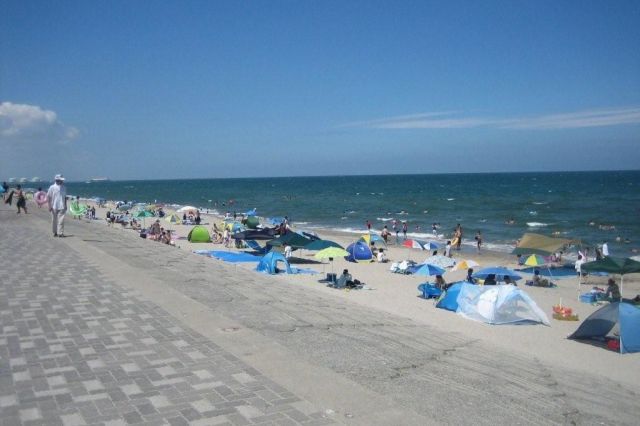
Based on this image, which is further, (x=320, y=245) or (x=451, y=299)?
(x=320, y=245)

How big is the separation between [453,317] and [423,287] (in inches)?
95.3

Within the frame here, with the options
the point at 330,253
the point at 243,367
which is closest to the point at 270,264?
the point at 330,253

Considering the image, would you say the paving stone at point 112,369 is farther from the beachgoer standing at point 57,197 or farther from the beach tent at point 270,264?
the beach tent at point 270,264

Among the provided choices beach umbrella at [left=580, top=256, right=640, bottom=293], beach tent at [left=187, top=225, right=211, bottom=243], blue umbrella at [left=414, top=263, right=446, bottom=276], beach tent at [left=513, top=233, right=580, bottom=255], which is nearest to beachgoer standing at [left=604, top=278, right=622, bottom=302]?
beach umbrella at [left=580, top=256, right=640, bottom=293]

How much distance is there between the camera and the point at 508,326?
12.4 metres

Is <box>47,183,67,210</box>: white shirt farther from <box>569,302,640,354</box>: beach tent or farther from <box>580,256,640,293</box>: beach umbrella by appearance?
<box>580,256,640,293</box>: beach umbrella

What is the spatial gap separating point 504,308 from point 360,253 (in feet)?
32.6

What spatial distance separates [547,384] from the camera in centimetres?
626

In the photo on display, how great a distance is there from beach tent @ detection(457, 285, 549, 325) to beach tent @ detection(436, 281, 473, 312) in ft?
1.66

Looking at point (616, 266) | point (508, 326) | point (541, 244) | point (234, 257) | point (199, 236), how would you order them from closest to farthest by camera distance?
point (508, 326), point (616, 266), point (541, 244), point (234, 257), point (199, 236)

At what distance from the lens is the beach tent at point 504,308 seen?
12586 millimetres

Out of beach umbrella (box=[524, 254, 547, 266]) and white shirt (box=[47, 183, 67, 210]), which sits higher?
white shirt (box=[47, 183, 67, 210])

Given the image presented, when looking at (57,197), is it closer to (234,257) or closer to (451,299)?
(234,257)

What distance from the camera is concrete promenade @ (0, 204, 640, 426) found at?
14.4 feet
